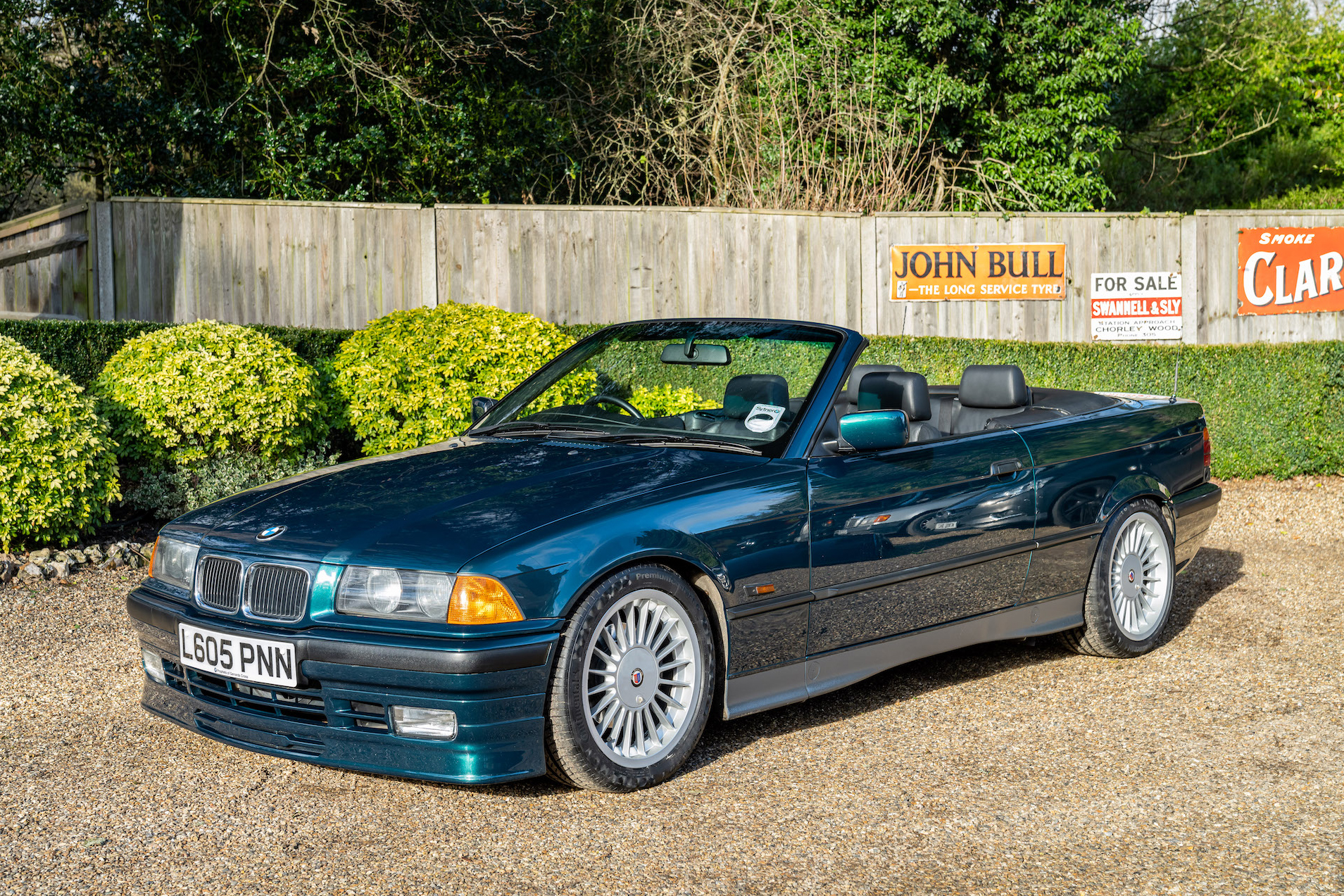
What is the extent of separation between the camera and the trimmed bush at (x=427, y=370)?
8984 millimetres

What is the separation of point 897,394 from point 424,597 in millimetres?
2475

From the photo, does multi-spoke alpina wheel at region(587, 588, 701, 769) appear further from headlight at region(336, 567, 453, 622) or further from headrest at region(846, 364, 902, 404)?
headrest at region(846, 364, 902, 404)

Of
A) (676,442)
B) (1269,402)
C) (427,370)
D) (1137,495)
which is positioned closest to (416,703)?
(676,442)

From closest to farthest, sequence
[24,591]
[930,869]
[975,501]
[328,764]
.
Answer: [930,869], [328,764], [975,501], [24,591]

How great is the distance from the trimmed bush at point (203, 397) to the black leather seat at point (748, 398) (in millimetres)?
4343

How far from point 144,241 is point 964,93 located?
9.63m

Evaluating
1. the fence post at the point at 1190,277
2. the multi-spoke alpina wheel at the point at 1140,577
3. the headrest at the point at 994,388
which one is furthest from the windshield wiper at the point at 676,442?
the fence post at the point at 1190,277

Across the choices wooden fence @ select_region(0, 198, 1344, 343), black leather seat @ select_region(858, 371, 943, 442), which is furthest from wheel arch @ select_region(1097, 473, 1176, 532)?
wooden fence @ select_region(0, 198, 1344, 343)

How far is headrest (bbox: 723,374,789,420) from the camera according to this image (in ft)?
16.4

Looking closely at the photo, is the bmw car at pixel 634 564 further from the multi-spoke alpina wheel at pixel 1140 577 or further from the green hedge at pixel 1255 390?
the green hedge at pixel 1255 390

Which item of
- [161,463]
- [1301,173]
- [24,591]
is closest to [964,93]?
[1301,173]

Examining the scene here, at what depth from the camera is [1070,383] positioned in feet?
37.7

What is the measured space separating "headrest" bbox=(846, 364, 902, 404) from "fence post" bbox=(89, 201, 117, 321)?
8883mm

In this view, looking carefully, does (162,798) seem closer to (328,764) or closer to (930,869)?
(328,764)
